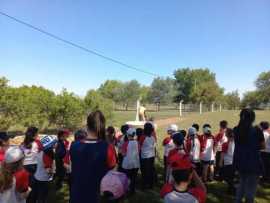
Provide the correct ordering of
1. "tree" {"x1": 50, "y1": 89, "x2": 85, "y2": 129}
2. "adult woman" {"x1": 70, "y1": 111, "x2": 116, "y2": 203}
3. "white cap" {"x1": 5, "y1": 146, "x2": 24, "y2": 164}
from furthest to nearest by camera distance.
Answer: "tree" {"x1": 50, "y1": 89, "x2": 85, "y2": 129}, "white cap" {"x1": 5, "y1": 146, "x2": 24, "y2": 164}, "adult woman" {"x1": 70, "y1": 111, "x2": 116, "y2": 203}

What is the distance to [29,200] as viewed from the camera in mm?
5750

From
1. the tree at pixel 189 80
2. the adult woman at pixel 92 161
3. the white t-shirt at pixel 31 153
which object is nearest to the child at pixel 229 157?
the white t-shirt at pixel 31 153

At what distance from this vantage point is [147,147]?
7.43m

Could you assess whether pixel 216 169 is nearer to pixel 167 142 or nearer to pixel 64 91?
pixel 167 142

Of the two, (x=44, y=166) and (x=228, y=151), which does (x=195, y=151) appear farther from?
(x=44, y=166)

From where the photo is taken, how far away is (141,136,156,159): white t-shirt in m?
7.42

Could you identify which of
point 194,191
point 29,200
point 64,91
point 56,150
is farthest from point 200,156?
point 64,91

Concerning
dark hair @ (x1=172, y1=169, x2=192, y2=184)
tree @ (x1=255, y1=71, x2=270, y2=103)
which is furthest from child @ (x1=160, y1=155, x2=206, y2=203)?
tree @ (x1=255, y1=71, x2=270, y2=103)

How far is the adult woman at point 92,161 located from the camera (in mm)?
3344

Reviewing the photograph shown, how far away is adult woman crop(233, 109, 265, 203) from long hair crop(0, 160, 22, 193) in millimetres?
3378

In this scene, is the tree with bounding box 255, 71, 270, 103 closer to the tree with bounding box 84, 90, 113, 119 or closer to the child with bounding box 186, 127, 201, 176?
the tree with bounding box 84, 90, 113, 119

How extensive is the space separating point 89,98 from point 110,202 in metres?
19.3

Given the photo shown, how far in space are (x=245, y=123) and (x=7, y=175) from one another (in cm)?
350

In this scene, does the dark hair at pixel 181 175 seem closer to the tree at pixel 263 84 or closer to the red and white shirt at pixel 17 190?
the red and white shirt at pixel 17 190
